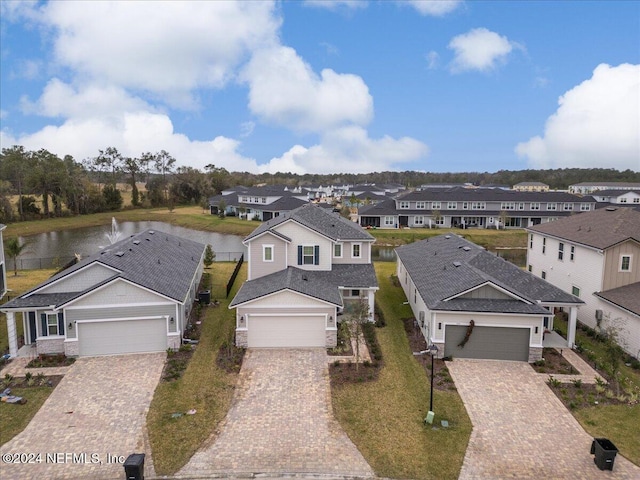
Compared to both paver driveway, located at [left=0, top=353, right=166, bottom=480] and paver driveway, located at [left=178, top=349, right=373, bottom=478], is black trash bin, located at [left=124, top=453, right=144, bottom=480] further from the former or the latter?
paver driveway, located at [left=178, top=349, right=373, bottom=478]

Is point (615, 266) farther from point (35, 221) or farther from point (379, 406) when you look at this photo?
point (35, 221)

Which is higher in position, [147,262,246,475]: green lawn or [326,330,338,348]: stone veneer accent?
A: [326,330,338,348]: stone veneer accent

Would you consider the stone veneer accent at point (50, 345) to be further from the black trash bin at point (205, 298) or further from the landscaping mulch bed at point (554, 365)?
the landscaping mulch bed at point (554, 365)

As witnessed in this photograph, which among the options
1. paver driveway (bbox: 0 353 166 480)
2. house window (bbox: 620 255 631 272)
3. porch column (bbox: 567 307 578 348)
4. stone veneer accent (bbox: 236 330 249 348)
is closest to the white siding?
paver driveway (bbox: 0 353 166 480)

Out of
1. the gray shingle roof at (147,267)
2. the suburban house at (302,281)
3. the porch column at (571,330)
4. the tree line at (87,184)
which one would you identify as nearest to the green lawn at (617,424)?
the porch column at (571,330)

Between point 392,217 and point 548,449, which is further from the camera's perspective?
point 392,217

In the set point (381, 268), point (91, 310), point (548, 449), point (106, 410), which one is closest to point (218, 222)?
point (381, 268)
